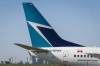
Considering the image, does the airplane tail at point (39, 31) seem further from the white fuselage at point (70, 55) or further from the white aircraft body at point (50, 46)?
the white fuselage at point (70, 55)

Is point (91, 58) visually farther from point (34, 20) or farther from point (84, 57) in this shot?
point (34, 20)

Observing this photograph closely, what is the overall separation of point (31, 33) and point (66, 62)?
16.6ft

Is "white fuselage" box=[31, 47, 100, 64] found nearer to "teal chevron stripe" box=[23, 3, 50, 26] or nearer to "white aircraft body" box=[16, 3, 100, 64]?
"white aircraft body" box=[16, 3, 100, 64]

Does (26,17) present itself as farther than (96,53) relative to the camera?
Yes

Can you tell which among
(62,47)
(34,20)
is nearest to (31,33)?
(34,20)

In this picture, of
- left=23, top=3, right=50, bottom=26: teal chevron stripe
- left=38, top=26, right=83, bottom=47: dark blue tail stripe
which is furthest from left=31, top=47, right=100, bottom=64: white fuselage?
left=23, top=3, right=50, bottom=26: teal chevron stripe

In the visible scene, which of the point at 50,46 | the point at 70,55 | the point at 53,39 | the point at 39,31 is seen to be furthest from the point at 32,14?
the point at 70,55

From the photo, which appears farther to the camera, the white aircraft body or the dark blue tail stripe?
the dark blue tail stripe

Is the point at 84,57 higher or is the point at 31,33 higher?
the point at 31,33

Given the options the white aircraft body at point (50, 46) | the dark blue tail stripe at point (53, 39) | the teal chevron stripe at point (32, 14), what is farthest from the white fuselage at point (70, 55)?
the teal chevron stripe at point (32, 14)

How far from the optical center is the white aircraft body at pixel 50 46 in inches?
1283

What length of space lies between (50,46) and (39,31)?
2083mm

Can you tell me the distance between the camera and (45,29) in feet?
112

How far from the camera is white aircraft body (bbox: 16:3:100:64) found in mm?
32594
